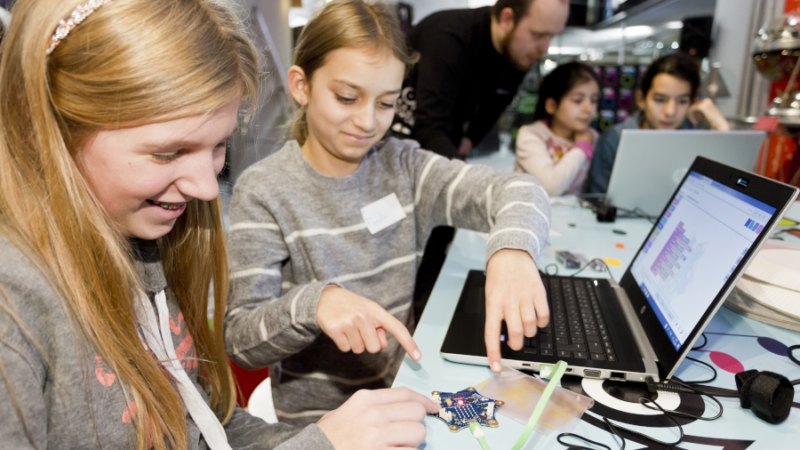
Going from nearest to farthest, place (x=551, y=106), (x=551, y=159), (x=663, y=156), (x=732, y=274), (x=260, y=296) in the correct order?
(x=732, y=274) < (x=260, y=296) < (x=663, y=156) < (x=551, y=159) < (x=551, y=106)

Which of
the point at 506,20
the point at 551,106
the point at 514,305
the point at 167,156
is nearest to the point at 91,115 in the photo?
the point at 167,156

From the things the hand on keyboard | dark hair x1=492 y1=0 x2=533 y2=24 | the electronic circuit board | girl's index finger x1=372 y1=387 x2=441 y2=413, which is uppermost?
dark hair x1=492 y1=0 x2=533 y2=24

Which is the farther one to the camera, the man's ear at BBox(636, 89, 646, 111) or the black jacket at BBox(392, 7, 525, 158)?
the man's ear at BBox(636, 89, 646, 111)

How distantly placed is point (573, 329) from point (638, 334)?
3.7 inches

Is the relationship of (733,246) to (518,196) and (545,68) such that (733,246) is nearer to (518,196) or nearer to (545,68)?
(518,196)

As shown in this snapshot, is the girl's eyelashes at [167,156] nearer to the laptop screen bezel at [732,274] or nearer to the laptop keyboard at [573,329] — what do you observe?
the laptop keyboard at [573,329]

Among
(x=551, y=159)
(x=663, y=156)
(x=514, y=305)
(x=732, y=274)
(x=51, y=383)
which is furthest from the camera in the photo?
(x=551, y=159)

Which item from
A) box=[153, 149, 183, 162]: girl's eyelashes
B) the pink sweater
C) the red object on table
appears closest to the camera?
box=[153, 149, 183, 162]: girl's eyelashes

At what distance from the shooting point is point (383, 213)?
1.09 m

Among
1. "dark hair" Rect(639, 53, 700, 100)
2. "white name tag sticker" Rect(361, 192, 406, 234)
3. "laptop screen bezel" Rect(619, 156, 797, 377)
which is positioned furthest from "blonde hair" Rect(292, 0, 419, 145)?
"dark hair" Rect(639, 53, 700, 100)

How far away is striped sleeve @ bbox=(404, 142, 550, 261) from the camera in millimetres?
851

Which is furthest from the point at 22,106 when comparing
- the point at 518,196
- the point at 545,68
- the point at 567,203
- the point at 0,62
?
the point at 545,68

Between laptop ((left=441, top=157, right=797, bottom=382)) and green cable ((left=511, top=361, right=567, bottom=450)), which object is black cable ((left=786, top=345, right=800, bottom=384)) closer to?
laptop ((left=441, top=157, right=797, bottom=382))

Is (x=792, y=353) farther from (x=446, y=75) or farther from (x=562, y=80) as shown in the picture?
(x=562, y=80)
